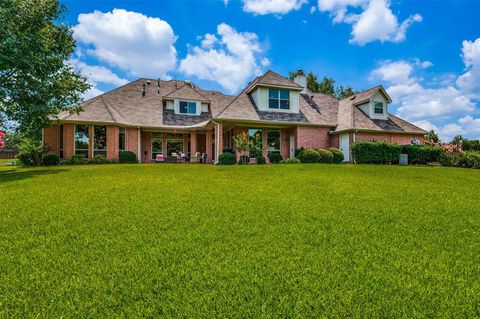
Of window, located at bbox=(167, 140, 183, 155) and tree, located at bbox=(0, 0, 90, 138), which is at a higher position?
tree, located at bbox=(0, 0, 90, 138)

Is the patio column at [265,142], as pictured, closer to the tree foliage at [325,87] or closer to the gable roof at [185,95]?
the gable roof at [185,95]

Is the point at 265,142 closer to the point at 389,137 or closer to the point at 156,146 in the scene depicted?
the point at 156,146

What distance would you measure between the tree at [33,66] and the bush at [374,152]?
1781 cm

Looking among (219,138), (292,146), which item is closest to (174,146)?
(219,138)

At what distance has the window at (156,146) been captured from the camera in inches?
926

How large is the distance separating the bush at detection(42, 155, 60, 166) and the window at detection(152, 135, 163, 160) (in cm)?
731

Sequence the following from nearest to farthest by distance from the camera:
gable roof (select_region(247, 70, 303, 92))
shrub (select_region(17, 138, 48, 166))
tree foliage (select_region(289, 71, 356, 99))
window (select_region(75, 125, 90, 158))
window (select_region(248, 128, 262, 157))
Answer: shrub (select_region(17, 138, 48, 166)) < window (select_region(248, 128, 262, 157)) < window (select_region(75, 125, 90, 158)) < gable roof (select_region(247, 70, 303, 92)) < tree foliage (select_region(289, 71, 356, 99))

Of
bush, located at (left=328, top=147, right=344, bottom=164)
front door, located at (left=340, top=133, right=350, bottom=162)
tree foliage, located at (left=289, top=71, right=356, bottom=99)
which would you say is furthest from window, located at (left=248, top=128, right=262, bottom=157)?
tree foliage, located at (left=289, top=71, right=356, bottom=99)

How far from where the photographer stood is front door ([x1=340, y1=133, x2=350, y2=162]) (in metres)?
20.3

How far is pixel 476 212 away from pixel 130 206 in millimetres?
7160

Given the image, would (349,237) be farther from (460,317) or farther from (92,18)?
(92,18)

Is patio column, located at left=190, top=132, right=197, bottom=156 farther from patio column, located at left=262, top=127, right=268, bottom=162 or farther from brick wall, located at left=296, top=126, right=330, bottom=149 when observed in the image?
brick wall, located at left=296, top=126, right=330, bottom=149

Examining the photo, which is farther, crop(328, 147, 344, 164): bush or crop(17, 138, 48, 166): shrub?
crop(328, 147, 344, 164): bush

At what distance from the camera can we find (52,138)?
19266mm
